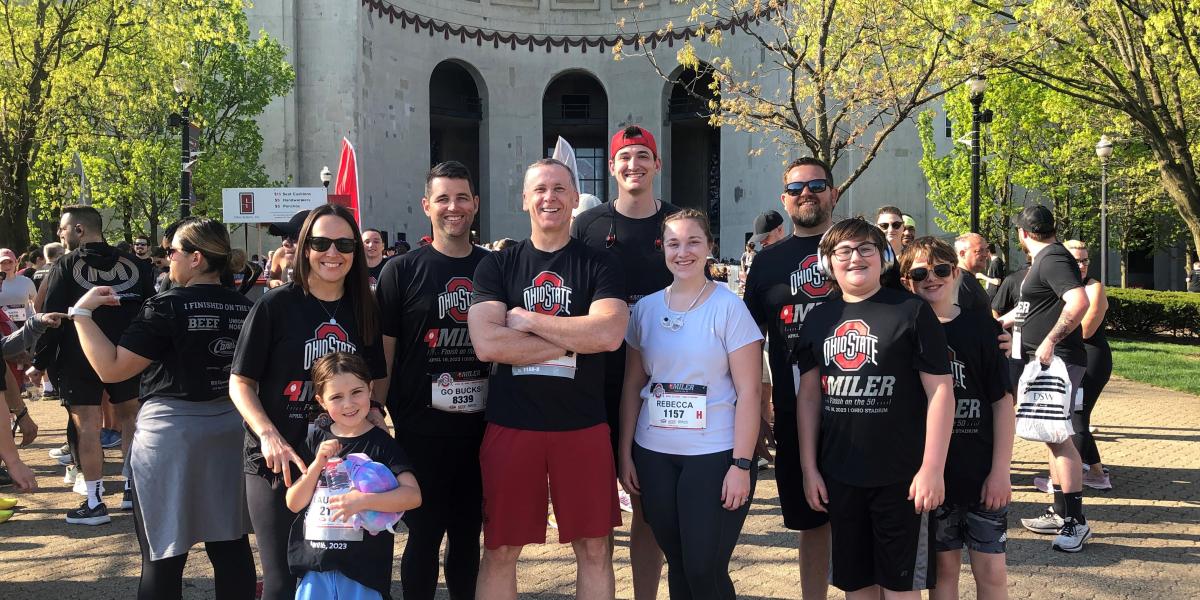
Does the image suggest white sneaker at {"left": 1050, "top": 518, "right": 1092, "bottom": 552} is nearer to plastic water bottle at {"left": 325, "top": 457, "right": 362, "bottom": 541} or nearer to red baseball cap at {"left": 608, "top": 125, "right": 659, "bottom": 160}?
red baseball cap at {"left": 608, "top": 125, "right": 659, "bottom": 160}

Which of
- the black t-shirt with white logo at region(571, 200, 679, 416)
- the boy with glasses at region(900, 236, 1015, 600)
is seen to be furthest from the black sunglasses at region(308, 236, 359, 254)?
the boy with glasses at region(900, 236, 1015, 600)

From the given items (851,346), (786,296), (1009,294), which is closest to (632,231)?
(786,296)

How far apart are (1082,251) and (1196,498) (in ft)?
8.66

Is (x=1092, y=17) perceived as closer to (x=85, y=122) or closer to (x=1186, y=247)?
(x=85, y=122)

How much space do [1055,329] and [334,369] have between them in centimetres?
503

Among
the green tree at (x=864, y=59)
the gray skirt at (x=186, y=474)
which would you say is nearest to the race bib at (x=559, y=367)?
the gray skirt at (x=186, y=474)

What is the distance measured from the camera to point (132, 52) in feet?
57.2

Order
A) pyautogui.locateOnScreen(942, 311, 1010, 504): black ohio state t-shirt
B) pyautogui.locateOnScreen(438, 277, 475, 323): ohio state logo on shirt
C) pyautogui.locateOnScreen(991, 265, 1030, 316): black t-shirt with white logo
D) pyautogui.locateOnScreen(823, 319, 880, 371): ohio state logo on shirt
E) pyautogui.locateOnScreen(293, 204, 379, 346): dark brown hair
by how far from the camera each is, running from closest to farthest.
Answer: pyautogui.locateOnScreen(823, 319, 880, 371): ohio state logo on shirt < pyautogui.locateOnScreen(293, 204, 379, 346): dark brown hair < pyautogui.locateOnScreen(942, 311, 1010, 504): black ohio state t-shirt < pyautogui.locateOnScreen(438, 277, 475, 323): ohio state logo on shirt < pyautogui.locateOnScreen(991, 265, 1030, 316): black t-shirt with white logo

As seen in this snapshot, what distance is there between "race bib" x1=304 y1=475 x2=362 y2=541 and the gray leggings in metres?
1.29

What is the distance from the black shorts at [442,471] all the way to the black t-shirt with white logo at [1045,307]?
4.51m

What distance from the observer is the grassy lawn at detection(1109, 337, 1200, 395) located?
13.4 metres

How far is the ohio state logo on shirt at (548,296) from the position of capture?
3.71 meters

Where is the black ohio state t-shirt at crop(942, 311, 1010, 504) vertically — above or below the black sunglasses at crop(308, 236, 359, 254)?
below

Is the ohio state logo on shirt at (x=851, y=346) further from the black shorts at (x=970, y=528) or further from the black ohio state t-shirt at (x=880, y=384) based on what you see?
the black shorts at (x=970, y=528)
